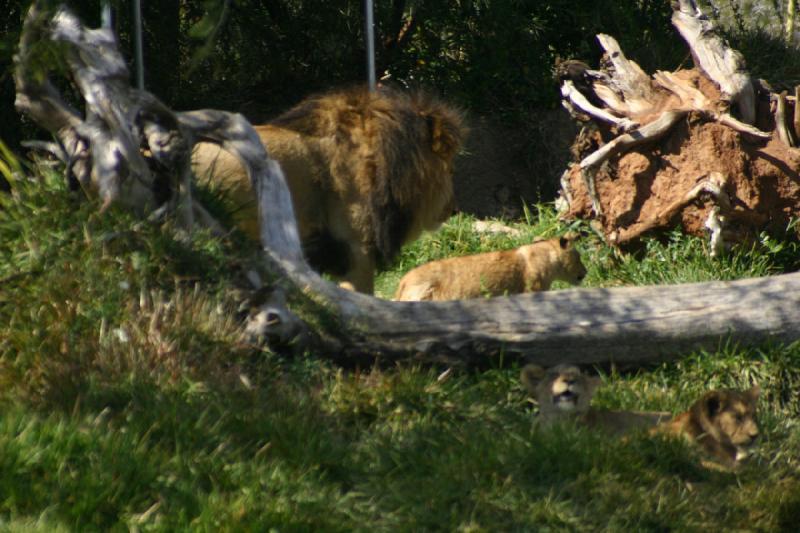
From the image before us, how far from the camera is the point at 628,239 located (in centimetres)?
891

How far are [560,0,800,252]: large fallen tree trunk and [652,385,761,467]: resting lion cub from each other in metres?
3.25

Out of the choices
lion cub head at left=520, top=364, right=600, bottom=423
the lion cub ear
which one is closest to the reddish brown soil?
the lion cub ear

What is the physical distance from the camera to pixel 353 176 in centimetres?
777

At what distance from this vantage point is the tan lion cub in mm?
7824

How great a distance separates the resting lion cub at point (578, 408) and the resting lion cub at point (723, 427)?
0.25 metres

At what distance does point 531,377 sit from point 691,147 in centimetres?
350

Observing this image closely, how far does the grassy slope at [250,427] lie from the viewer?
4.31 m

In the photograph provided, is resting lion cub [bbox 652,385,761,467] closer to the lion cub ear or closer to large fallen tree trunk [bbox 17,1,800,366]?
the lion cub ear

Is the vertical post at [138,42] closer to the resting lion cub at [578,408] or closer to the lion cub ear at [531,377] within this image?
the lion cub ear at [531,377]

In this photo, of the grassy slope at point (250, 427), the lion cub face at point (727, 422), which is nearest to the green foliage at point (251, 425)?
the grassy slope at point (250, 427)

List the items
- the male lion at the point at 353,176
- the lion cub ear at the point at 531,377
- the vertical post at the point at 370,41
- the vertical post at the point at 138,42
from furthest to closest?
the vertical post at the point at 370,41 → the vertical post at the point at 138,42 → the male lion at the point at 353,176 → the lion cub ear at the point at 531,377

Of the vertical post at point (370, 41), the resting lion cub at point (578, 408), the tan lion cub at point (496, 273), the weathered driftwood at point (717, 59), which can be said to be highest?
the weathered driftwood at point (717, 59)

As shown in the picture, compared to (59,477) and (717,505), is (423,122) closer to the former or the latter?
(717,505)

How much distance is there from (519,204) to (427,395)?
239 inches
